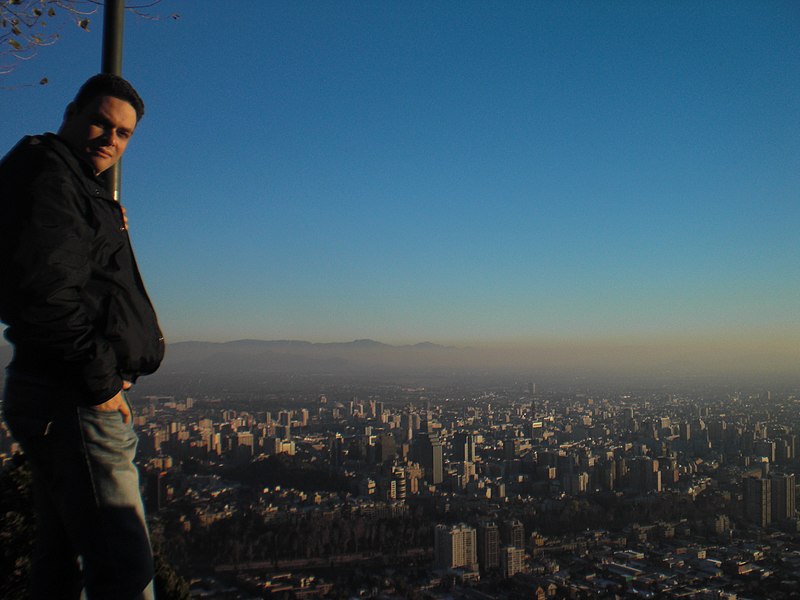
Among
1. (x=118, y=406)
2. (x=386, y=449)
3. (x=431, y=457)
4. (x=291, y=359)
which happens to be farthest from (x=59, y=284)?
(x=291, y=359)

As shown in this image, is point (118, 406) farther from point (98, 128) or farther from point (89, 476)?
point (98, 128)

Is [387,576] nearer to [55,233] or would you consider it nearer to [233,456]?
[233,456]

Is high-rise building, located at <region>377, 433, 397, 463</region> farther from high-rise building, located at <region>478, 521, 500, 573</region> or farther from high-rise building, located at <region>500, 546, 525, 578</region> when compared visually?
high-rise building, located at <region>500, 546, 525, 578</region>

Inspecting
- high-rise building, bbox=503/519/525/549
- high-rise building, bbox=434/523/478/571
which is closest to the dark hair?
high-rise building, bbox=434/523/478/571

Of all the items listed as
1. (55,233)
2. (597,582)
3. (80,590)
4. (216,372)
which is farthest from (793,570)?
(216,372)

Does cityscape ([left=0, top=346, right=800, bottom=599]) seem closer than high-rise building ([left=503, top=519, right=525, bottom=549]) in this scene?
Yes

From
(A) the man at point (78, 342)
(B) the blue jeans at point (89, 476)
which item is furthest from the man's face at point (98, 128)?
(B) the blue jeans at point (89, 476)
